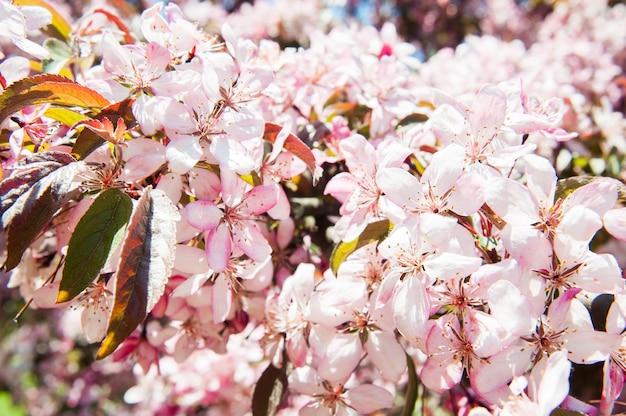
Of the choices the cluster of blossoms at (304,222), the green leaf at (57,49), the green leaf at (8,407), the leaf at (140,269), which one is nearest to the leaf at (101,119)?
the cluster of blossoms at (304,222)

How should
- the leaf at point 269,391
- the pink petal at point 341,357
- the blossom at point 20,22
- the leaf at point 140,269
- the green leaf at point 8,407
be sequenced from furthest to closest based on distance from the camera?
the green leaf at point 8,407, the leaf at point 269,391, the pink petal at point 341,357, the blossom at point 20,22, the leaf at point 140,269

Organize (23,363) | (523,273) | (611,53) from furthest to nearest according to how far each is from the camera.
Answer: (23,363), (611,53), (523,273)

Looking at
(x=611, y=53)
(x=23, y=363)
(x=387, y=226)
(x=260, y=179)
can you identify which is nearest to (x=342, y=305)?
(x=387, y=226)

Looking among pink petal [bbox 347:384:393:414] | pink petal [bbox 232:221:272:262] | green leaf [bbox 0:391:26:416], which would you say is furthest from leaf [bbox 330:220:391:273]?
green leaf [bbox 0:391:26:416]

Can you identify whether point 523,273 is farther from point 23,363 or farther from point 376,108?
point 23,363

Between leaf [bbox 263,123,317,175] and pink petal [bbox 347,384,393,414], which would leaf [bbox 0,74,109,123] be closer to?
leaf [bbox 263,123,317,175]

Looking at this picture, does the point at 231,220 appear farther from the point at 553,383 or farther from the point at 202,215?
the point at 553,383

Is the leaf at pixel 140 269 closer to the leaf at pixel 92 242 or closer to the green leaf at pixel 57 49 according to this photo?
the leaf at pixel 92 242

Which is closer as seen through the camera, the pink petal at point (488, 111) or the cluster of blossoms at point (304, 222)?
the cluster of blossoms at point (304, 222)
